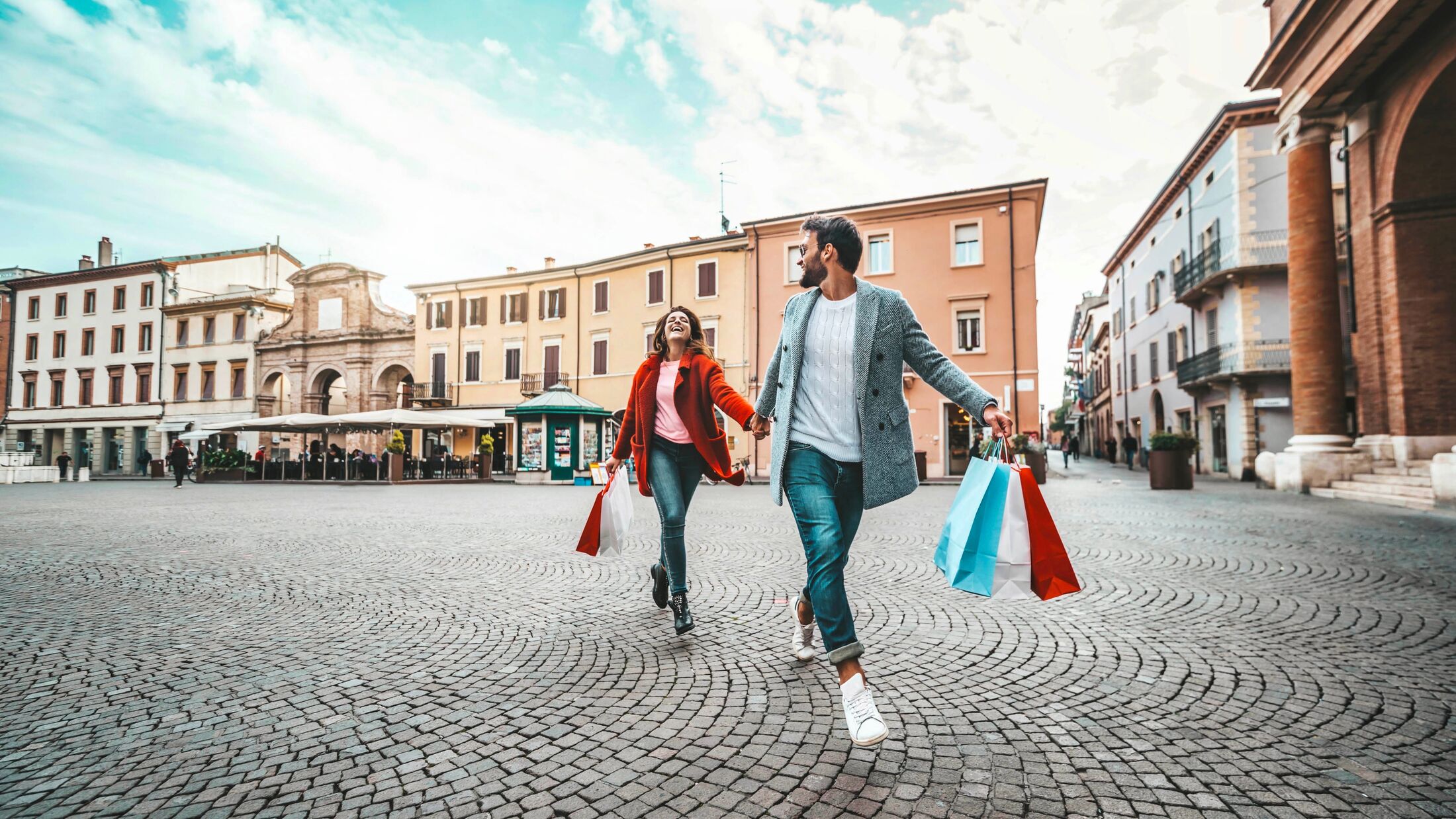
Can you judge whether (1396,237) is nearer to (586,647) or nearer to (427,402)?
(586,647)

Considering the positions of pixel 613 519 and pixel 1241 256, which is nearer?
pixel 613 519

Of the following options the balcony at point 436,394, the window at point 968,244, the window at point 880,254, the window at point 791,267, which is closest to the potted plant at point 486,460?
the balcony at point 436,394

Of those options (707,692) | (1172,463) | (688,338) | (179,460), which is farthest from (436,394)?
(707,692)

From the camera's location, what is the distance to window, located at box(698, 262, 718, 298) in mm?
29844

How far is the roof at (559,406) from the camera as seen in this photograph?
75.8ft

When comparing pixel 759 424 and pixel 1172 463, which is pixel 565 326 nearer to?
pixel 1172 463

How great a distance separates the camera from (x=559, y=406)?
23250 mm

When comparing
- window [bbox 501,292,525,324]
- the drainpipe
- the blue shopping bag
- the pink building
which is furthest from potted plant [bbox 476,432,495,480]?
the blue shopping bag

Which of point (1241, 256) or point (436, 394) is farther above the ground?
point (1241, 256)

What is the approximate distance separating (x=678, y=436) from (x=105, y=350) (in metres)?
53.8

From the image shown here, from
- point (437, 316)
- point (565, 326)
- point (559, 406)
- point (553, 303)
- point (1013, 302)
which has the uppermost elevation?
point (553, 303)

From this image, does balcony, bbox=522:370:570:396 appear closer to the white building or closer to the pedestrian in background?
the pedestrian in background

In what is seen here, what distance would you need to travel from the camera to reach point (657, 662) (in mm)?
3318

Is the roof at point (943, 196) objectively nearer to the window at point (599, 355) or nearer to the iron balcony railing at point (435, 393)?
the window at point (599, 355)
